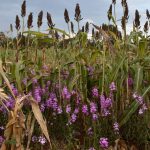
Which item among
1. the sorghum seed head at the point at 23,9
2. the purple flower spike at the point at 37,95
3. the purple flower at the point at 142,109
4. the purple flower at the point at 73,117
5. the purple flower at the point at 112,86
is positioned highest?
the sorghum seed head at the point at 23,9

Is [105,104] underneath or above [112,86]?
underneath

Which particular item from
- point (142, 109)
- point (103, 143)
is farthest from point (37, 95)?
point (142, 109)

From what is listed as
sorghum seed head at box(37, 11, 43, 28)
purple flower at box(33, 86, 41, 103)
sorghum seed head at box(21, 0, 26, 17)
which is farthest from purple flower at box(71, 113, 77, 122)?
sorghum seed head at box(21, 0, 26, 17)

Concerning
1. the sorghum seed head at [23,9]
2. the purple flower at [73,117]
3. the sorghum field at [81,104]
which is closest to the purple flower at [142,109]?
the sorghum field at [81,104]

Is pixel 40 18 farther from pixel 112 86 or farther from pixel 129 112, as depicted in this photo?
pixel 129 112

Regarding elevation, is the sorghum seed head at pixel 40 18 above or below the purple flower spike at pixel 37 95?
above

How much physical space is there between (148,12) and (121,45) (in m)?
0.39

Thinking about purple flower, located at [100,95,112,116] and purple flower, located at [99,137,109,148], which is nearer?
purple flower, located at [99,137,109,148]

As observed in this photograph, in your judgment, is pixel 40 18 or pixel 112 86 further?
pixel 40 18

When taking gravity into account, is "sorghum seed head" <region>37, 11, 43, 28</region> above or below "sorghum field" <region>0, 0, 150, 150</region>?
above

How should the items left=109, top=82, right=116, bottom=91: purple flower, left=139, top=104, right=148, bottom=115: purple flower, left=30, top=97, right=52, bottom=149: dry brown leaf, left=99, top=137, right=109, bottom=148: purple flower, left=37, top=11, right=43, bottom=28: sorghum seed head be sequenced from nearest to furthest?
left=30, top=97, right=52, bottom=149: dry brown leaf → left=99, top=137, right=109, bottom=148: purple flower → left=139, top=104, right=148, bottom=115: purple flower → left=109, top=82, right=116, bottom=91: purple flower → left=37, top=11, right=43, bottom=28: sorghum seed head

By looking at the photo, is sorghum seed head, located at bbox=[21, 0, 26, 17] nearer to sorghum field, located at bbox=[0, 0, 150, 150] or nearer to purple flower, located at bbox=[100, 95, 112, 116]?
sorghum field, located at bbox=[0, 0, 150, 150]

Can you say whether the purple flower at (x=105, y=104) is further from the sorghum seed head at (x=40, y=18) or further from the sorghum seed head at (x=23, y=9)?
the sorghum seed head at (x=23, y=9)

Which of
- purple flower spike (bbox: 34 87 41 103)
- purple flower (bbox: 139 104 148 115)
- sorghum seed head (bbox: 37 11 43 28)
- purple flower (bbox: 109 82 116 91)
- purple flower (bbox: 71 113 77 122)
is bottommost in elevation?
purple flower (bbox: 71 113 77 122)
